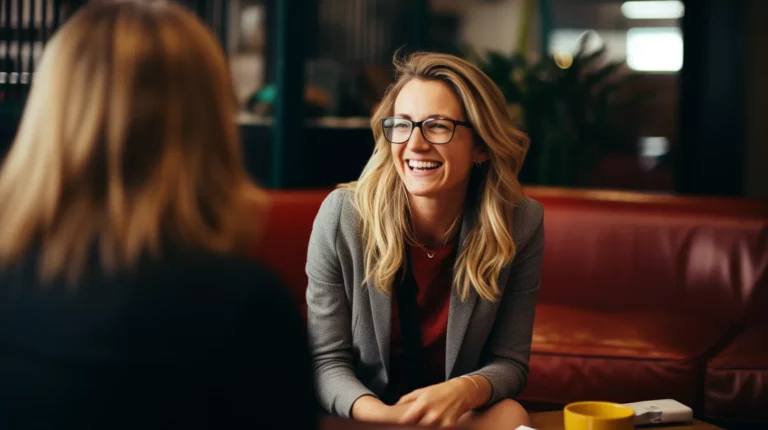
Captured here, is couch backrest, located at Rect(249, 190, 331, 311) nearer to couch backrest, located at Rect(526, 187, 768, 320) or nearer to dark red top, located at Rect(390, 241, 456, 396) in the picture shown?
couch backrest, located at Rect(526, 187, 768, 320)

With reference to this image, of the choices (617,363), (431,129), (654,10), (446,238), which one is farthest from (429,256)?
(654,10)

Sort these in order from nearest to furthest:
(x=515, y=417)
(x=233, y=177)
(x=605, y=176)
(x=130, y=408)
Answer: (x=130, y=408) → (x=233, y=177) → (x=515, y=417) → (x=605, y=176)

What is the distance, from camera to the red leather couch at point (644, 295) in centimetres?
282

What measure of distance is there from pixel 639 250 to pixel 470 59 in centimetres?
158

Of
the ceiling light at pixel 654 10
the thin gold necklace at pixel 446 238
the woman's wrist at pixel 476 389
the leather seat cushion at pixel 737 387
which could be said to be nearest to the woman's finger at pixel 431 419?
the woman's wrist at pixel 476 389

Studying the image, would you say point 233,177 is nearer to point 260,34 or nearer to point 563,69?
point 260,34

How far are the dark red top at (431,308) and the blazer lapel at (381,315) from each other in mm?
63

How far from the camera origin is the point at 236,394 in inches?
35.4

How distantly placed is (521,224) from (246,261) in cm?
133

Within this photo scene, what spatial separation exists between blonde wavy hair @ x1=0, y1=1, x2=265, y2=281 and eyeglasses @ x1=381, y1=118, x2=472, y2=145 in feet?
3.84

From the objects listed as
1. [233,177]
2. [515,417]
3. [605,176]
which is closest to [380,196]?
[515,417]

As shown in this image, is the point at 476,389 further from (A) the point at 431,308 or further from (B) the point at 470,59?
(B) the point at 470,59

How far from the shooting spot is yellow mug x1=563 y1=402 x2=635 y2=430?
63.1 inches

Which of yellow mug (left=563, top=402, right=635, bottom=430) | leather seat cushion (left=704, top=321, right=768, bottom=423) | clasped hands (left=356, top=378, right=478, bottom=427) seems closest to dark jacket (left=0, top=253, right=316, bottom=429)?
yellow mug (left=563, top=402, right=635, bottom=430)
